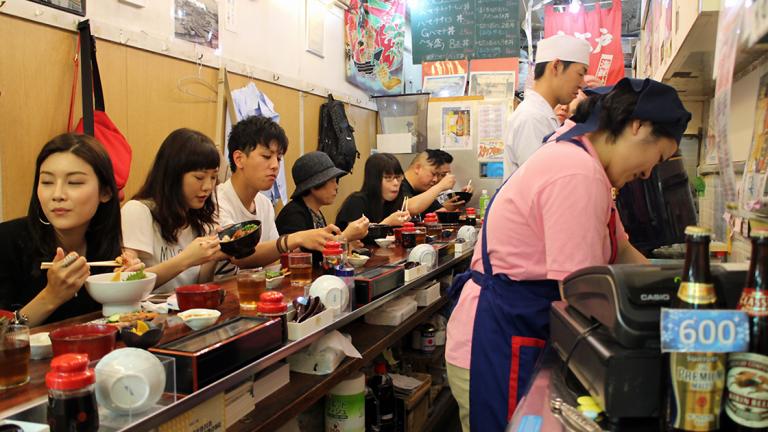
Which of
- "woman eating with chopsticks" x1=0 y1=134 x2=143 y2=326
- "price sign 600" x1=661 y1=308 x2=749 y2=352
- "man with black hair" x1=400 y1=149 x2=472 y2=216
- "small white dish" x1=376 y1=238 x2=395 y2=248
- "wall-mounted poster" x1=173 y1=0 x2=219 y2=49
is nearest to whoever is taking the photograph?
"price sign 600" x1=661 y1=308 x2=749 y2=352

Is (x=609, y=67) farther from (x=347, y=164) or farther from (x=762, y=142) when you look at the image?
(x=762, y=142)

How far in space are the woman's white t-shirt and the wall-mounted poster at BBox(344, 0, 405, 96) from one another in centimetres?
456

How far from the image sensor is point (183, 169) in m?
2.39

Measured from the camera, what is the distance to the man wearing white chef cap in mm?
3336

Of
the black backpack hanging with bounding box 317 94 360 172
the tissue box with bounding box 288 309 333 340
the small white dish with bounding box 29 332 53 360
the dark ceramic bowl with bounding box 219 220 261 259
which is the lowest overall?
the tissue box with bounding box 288 309 333 340

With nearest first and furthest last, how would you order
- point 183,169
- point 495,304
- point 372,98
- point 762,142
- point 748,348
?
1. point 748,348
2. point 762,142
3. point 495,304
4. point 183,169
5. point 372,98

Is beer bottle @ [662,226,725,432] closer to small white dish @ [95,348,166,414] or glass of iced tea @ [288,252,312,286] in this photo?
small white dish @ [95,348,166,414]

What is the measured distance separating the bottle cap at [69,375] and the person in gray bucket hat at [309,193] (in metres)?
2.40

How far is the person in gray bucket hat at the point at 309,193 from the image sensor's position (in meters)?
3.46

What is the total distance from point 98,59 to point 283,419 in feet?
8.91

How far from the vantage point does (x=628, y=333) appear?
0.82m

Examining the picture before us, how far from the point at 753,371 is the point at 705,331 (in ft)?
0.27

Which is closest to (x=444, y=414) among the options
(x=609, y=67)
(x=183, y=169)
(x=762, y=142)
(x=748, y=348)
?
(x=183, y=169)

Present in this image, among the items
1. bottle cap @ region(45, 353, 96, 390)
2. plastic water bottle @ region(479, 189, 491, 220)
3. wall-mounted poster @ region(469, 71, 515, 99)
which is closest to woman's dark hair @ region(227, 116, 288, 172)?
bottle cap @ region(45, 353, 96, 390)
